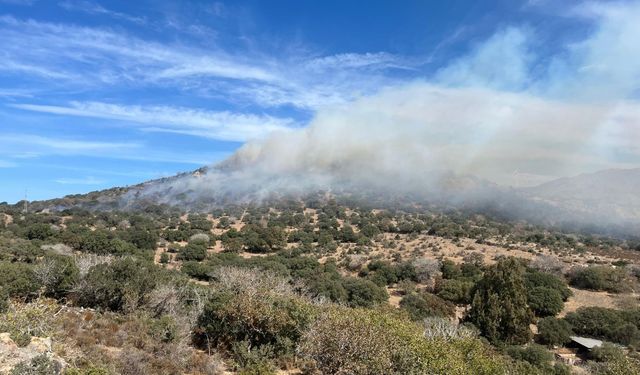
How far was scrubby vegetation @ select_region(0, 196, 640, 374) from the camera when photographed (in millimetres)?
17547

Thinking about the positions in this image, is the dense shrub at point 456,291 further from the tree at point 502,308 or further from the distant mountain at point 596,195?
the distant mountain at point 596,195

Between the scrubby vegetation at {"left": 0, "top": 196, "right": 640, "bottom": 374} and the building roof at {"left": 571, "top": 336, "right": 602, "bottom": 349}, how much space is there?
4.07ft

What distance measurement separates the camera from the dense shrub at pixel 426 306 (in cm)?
3684

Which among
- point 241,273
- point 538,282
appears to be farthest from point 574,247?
point 241,273

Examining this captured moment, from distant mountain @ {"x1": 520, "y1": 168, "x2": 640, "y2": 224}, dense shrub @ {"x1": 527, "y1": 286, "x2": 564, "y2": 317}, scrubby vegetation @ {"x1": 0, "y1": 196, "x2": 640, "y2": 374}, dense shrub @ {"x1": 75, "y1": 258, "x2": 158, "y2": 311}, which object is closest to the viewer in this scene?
scrubby vegetation @ {"x1": 0, "y1": 196, "x2": 640, "y2": 374}

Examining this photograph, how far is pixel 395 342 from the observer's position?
673 inches

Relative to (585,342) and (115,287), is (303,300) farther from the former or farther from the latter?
(585,342)

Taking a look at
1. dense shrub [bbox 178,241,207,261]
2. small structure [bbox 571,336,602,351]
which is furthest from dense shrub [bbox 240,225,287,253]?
small structure [bbox 571,336,602,351]

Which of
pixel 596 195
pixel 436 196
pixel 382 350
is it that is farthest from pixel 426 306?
pixel 596 195

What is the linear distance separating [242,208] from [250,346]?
82.8 m

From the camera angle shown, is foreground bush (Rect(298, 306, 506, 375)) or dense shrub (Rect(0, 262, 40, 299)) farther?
dense shrub (Rect(0, 262, 40, 299))

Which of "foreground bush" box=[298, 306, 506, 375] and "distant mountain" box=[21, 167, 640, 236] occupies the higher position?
"distant mountain" box=[21, 167, 640, 236]

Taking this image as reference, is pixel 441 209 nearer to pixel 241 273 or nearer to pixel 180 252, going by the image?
pixel 180 252

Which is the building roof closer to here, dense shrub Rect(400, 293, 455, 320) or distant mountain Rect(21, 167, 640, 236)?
dense shrub Rect(400, 293, 455, 320)
